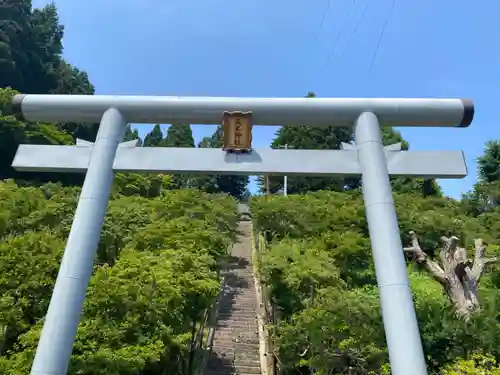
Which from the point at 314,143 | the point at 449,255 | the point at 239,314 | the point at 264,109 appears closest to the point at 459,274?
the point at 449,255

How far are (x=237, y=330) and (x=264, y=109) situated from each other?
12.0 metres

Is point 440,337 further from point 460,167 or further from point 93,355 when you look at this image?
point 93,355

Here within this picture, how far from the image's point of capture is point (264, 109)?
5.93 meters

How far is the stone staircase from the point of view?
13.6m

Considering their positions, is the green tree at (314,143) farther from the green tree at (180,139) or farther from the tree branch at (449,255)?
the tree branch at (449,255)

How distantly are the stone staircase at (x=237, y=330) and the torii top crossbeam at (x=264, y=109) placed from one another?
9.79 m

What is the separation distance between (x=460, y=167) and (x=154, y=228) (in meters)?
11.2

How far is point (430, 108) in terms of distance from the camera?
581cm

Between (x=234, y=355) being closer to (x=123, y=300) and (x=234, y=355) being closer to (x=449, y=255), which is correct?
(x=123, y=300)

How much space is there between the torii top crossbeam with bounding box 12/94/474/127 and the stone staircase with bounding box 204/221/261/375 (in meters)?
9.79

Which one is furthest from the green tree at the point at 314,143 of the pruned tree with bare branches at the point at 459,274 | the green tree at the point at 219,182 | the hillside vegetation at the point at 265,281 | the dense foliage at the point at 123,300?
the pruned tree with bare branches at the point at 459,274

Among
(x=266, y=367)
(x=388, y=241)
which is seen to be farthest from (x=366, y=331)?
(x=266, y=367)

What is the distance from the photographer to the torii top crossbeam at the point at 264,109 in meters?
5.85

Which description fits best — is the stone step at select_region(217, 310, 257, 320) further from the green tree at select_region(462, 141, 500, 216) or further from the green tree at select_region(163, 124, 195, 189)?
the green tree at select_region(163, 124, 195, 189)
